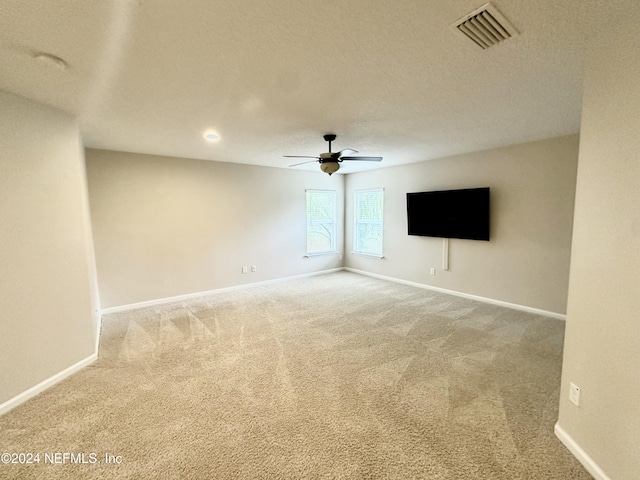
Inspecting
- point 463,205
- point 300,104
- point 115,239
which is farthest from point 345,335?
point 115,239

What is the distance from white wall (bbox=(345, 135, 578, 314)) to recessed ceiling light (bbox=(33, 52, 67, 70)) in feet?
16.3

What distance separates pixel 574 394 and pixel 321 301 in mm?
3268

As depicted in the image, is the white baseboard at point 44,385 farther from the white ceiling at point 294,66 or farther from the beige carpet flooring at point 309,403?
the white ceiling at point 294,66

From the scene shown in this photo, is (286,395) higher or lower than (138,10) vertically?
lower

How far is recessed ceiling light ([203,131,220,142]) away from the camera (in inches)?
127

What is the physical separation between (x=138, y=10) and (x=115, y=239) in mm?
3758

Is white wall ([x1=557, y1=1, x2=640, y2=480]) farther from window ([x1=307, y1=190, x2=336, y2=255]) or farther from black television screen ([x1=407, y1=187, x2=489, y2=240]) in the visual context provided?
window ([x1=307, y1=190, x2=336, y2=255])

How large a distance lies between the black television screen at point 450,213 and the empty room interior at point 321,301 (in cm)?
6

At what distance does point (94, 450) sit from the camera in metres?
1.68

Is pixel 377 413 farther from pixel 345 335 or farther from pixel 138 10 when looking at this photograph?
pixel 138 10

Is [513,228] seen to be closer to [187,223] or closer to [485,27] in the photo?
[485,27]

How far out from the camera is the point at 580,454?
159 cm

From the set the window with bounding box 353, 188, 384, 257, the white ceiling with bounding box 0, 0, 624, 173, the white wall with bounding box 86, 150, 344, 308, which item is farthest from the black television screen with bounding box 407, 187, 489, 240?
the white wall with bounding box 86, 150, 344, 308

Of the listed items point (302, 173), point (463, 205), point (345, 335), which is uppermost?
point (302, 173)
